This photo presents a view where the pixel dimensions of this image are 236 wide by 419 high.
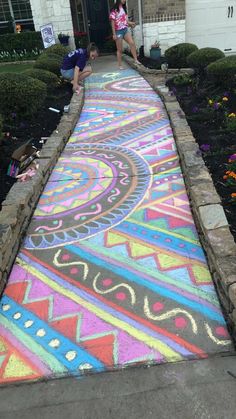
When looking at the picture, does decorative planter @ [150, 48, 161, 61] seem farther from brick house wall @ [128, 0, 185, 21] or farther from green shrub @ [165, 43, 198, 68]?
green shrub @ [165, 43, 198, 68]

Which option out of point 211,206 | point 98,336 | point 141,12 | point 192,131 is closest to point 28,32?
point 141,12

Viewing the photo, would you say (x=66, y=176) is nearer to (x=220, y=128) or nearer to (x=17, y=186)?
(x=17, y=186)

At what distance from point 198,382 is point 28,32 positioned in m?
15.1

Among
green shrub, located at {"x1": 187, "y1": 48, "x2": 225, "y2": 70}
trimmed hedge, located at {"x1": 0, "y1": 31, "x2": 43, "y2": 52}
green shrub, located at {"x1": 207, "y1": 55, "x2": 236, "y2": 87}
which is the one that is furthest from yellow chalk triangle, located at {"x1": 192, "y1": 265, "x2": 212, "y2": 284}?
trimmed hedge, located at {"x1": 0, "y1": 31, "x2": 43, "y2": 52}

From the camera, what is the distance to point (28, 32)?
14562 mm

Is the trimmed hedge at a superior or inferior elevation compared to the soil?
superior

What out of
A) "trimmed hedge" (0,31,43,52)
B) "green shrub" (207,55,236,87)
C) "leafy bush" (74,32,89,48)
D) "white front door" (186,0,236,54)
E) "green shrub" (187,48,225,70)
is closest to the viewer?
"green shrub" (207,55,236,87)

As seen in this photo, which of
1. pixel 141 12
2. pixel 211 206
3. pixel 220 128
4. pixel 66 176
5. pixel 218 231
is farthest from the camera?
pixel 141 12

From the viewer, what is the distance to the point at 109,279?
329 centimetres

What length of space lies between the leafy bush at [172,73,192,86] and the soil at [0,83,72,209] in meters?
2.50

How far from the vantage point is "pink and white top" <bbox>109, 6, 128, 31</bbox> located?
981 cm

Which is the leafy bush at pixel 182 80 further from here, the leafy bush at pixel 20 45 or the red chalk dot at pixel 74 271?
the leafy bush at pixel 20 45

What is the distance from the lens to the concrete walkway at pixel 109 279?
265 cm

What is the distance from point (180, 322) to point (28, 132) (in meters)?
4.48
